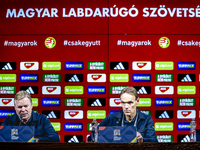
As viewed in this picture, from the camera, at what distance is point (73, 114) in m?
3.12

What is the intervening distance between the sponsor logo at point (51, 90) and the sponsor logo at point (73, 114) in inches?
12.5

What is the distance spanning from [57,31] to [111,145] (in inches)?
85.6

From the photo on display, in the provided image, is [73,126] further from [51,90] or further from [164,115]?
[164,115]

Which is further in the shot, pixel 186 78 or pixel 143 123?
pixel 186 78

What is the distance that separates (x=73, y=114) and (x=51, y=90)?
47 centimetres

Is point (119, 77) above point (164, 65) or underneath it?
underneath

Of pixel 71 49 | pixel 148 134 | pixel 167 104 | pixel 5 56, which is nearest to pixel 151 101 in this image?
pixel 167 104

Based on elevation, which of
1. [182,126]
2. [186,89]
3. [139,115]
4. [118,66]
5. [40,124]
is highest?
[118,66]

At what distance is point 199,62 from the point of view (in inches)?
122

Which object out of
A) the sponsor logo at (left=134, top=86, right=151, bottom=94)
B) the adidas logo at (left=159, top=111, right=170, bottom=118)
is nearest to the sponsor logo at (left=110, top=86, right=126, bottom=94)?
the sponsor logo at (left=134, top=86, right=151, bottom=94)

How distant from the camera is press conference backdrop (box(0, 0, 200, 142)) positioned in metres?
3.11

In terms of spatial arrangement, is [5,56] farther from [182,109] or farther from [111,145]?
[182,109]

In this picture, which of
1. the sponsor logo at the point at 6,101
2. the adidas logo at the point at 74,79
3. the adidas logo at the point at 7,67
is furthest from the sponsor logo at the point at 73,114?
the adidas logo at the point at 7,67


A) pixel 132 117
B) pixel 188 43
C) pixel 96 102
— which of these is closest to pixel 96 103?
pixel 96 102
